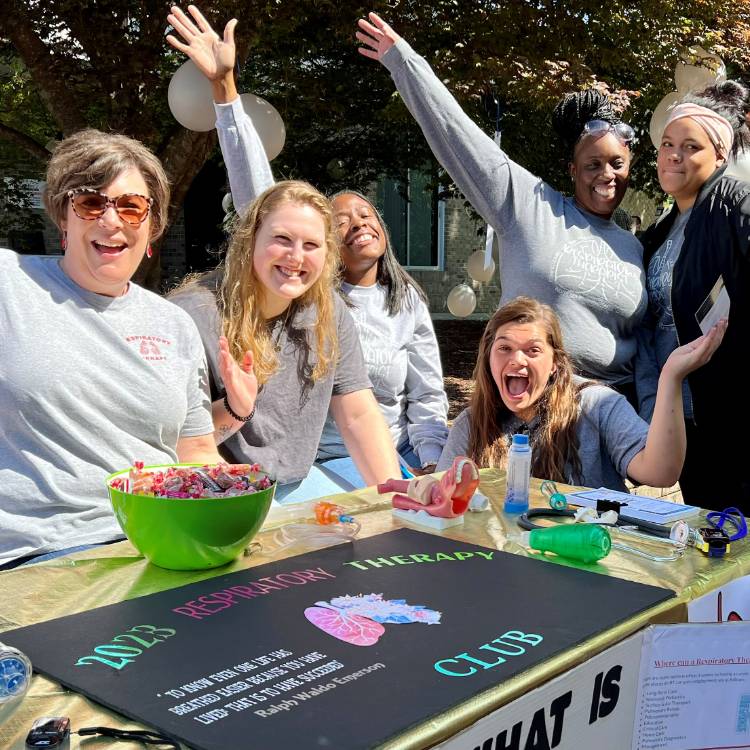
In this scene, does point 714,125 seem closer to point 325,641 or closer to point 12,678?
point 325,641

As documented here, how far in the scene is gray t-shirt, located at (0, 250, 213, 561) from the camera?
5.71 ft

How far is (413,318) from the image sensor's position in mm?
3287

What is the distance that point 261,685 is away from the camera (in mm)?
1029

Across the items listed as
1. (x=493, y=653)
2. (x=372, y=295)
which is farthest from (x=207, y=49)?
(x=493, y=653)

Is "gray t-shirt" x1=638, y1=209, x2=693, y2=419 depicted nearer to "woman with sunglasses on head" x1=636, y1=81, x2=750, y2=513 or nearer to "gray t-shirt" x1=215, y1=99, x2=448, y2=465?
"woman with sunglasses on head" x1=636, y1=81, x2=750, y2=513

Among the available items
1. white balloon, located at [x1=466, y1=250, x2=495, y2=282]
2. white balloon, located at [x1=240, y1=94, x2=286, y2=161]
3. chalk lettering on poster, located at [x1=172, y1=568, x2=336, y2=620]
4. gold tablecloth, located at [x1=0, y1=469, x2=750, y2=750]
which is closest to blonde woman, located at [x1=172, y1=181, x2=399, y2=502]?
gold tablecloth, located at [x1=0, y1=469, x2=750, y2=750]

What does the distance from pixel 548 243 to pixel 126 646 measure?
2.14 meters

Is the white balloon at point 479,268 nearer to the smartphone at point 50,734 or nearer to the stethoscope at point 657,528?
the stethoscope at point 657,528

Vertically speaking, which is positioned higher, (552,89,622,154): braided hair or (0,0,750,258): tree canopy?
(0,0,750,258): tree canopy

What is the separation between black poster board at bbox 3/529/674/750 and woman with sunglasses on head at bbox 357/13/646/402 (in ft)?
4.90

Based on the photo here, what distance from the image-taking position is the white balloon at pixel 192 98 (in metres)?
4.84

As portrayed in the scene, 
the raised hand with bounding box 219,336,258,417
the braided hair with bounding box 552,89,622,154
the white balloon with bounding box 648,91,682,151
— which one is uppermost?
the white balloon with bounding box 648,91,682,151

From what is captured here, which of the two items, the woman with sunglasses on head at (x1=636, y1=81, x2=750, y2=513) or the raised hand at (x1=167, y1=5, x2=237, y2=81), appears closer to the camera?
the woman with sunglasses on head at (x1=636, y1=81, x2=750, y2=513)

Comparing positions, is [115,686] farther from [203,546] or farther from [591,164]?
[591,164]
